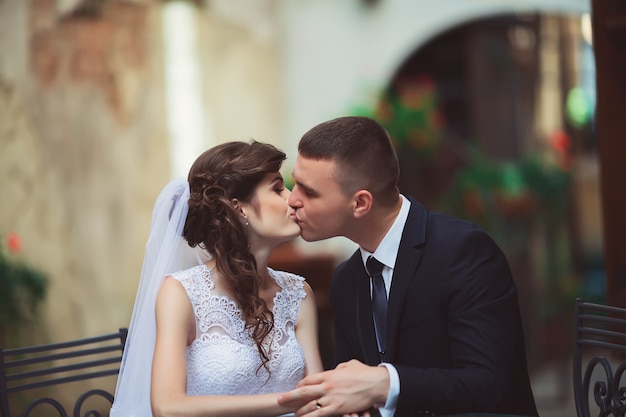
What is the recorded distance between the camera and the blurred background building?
5695 mm

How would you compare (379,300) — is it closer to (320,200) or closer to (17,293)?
(320,200)

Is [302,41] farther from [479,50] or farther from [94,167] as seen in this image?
[94,167]

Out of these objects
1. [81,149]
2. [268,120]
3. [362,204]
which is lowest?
[362,204]

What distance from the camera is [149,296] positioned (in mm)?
2943

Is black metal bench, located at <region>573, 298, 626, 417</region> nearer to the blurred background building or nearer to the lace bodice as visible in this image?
the lace bodice

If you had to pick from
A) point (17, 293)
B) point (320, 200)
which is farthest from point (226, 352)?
point (17, 293)

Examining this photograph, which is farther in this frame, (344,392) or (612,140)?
(612,140)

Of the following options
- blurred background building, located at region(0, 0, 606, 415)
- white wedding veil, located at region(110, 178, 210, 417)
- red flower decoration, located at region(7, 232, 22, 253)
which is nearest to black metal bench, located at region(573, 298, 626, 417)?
white wedding veil, located at region(110, 178, 210, 417)

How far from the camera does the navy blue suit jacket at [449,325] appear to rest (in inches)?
102

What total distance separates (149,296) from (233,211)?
38 cm

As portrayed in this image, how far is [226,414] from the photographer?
2604 mm

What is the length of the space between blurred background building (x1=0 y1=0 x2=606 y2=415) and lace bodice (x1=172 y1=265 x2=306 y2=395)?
8.08ft

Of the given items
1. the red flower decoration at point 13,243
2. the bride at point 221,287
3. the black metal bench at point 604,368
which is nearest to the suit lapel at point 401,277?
the bride at point 221,287

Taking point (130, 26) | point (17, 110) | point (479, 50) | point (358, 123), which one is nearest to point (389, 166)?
point (358, 123)
